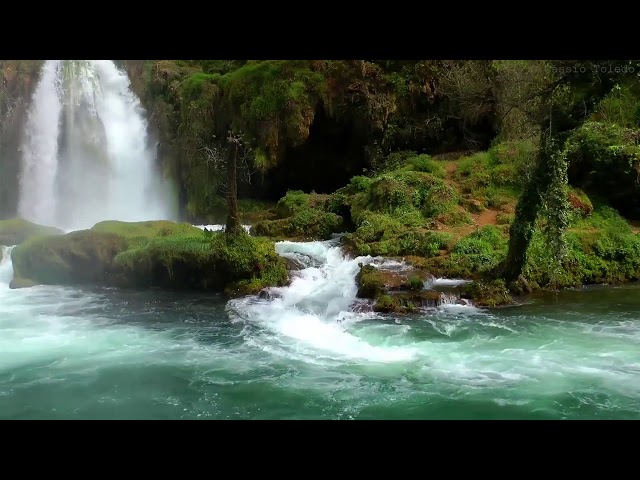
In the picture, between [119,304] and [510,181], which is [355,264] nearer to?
[119,304]

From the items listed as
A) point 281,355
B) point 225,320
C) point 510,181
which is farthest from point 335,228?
point 281,355

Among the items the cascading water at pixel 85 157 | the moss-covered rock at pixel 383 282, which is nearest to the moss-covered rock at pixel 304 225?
the moss-covered rock at pixel 383 282

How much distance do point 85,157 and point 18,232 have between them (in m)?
7.53

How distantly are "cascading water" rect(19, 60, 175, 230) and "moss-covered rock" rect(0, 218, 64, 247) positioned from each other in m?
5.92

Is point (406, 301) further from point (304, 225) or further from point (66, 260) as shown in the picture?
point (66, 260)

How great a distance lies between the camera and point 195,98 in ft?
73.9

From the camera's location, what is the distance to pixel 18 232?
54.9 feet

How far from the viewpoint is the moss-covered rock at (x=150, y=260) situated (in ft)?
43.2

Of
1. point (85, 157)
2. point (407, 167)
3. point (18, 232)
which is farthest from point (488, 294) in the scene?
point (85, 157)

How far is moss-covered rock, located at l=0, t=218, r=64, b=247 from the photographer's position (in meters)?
16.5

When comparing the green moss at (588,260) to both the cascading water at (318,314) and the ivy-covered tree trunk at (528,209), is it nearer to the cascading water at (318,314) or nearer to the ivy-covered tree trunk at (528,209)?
the ivy-covered tree trunk at (528,209)

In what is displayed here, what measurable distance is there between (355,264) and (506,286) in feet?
12.1

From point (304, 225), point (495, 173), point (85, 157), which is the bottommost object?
point (304, 225)

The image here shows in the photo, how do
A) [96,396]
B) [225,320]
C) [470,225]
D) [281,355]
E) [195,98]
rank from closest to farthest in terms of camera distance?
[96,396] < [281,355] < [225,320] < [470,225] < [195,98]
